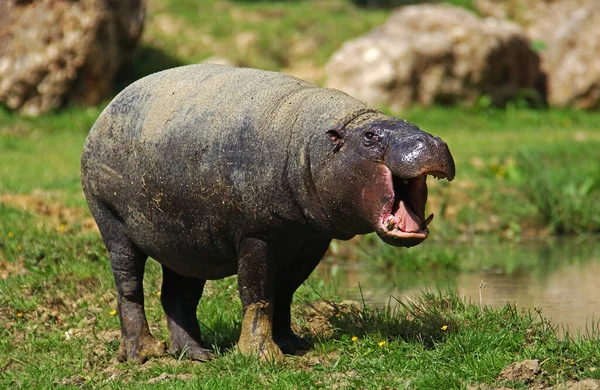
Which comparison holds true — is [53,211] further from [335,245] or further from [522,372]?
[522,372]

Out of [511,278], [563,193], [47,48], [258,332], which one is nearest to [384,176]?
[258,332]

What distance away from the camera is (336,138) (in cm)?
538

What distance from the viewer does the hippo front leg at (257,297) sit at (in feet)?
18.2

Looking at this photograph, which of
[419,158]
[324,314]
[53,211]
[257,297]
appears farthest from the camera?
[53,211]

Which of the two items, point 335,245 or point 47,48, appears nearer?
point 335,245

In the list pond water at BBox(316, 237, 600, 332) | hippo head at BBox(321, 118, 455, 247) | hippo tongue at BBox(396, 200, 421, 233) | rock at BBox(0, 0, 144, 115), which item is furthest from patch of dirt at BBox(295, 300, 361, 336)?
rock at BBox(0, 0, 144, 115)

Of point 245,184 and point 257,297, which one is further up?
point 245,184

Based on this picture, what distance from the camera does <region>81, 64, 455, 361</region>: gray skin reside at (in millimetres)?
5273

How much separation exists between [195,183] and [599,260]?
5.33 meters

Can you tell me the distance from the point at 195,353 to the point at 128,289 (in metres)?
0.54

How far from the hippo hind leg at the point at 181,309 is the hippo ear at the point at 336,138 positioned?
1.48 meters

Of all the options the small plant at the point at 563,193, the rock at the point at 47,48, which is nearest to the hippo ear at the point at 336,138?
the small plant at the point at 563,193

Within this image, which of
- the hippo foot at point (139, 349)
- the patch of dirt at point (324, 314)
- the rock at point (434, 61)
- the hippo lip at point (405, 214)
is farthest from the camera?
the rock at point (434, 61)

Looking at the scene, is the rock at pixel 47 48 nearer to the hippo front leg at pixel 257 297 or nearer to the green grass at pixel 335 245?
the green grass at pixel 335 245
